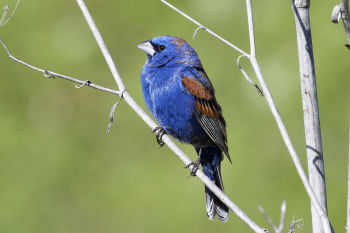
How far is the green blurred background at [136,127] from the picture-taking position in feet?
16.7

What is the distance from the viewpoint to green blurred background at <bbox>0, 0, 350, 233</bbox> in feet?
16.7

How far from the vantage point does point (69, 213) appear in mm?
5148

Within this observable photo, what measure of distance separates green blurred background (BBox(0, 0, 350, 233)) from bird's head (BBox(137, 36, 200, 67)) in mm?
1674

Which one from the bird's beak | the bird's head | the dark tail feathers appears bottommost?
the dark tail feathers

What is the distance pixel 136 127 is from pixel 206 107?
2.21 meters

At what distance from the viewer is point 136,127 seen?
5.73 metres

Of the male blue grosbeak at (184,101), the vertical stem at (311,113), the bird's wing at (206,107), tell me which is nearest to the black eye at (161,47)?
the male blue grosbeak at (184,101)

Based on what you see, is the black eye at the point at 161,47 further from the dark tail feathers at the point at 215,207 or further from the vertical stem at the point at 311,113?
the vertical stem at the point at 311,113

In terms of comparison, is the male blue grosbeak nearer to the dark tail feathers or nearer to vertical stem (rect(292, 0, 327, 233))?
the dark tail feathers

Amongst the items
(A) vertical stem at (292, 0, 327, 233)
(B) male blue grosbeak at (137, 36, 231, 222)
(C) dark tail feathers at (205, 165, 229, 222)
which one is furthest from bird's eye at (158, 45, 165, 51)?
(A) vertical stem at (292, 0, 327, 233)

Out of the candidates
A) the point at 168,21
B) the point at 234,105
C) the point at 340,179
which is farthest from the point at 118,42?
the point at 340,179

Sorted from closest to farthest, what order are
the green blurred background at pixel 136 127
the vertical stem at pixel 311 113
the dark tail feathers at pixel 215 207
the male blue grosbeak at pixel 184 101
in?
the vertical stem at pixel 311 113
the male blue grosbeak at pixel 184 101
the dark tail feathers at pixel 215 207
the green blurred background at pixel 136 127

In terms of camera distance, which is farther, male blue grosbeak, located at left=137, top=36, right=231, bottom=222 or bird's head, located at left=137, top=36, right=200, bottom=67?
bird's head, located at left=137, top=36, right=200, bottom=67

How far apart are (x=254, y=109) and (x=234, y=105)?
0.19m
